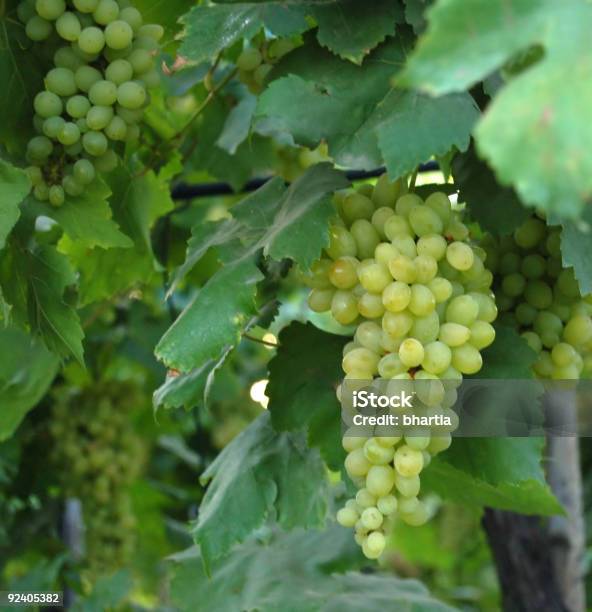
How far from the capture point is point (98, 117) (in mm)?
999

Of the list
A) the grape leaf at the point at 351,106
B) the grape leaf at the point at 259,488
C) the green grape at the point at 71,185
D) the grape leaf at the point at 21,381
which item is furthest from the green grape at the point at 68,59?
the grape leaf at the point at 21,381

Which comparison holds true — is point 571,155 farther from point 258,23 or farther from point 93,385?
point 93,385

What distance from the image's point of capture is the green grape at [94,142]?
3.31 ft

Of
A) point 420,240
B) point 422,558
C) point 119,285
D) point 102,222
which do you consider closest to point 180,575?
point 119,285

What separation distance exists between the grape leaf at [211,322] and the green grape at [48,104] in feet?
0.81

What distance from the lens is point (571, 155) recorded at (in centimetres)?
47

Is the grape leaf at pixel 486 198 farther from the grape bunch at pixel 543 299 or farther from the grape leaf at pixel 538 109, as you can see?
the grape leaf at pixel 538 109

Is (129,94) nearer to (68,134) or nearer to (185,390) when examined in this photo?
(68,134)

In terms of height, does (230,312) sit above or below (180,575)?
above

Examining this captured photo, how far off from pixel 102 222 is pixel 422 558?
244 centimetres

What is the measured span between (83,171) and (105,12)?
0.49 ft

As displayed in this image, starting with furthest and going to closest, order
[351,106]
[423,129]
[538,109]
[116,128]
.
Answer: [116,128] → [351,106] → [423,129] → [538,109]

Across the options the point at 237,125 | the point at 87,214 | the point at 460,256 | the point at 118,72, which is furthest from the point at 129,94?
the point at 237,125

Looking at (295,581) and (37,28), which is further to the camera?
(295,581)
